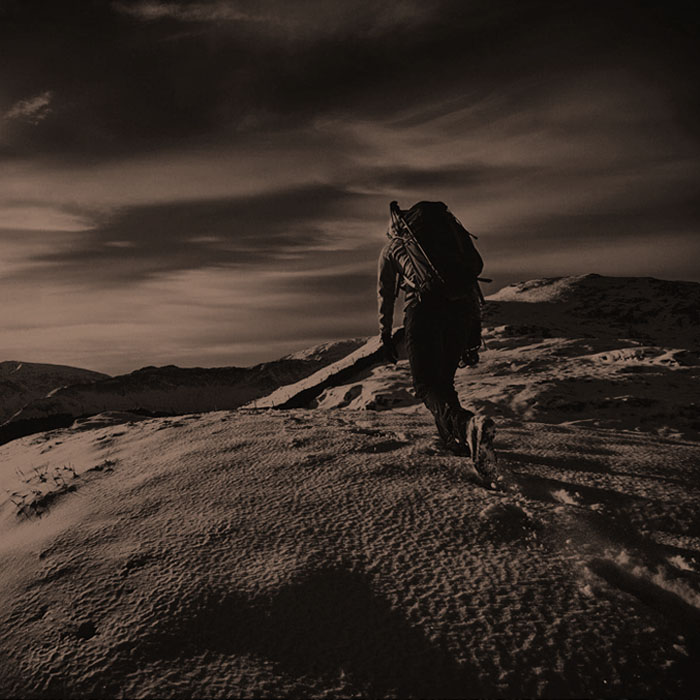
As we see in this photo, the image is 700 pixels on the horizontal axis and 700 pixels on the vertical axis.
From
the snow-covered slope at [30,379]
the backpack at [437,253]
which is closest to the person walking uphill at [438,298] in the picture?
the backpack at [437,253]

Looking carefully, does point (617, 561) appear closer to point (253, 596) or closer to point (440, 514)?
point (440, 514)

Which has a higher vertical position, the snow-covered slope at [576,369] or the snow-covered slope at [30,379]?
the snow-covered slope at [30,379]

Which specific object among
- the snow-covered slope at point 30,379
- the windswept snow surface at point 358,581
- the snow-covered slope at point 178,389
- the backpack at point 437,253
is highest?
the snow-covered slope at point 30,379

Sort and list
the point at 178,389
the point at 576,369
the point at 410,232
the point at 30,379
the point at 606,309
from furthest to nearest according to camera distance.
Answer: the point at 30,379
the point at 178,389
the point at 606,309
the point at 576,369
the point at 410,232

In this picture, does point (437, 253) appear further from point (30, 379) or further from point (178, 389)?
point (30, 379)

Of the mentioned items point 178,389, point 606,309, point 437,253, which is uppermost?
point 437,253

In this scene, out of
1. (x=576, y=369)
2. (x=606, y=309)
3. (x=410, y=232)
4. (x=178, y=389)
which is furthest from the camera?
(x=178, y=389)

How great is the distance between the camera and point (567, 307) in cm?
1149

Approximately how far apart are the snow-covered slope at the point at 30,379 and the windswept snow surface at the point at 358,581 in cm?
3375

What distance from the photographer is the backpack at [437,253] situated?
3080mm

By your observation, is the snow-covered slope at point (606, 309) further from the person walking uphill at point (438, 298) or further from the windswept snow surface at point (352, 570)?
the windswept snow surface at point (352, 570)

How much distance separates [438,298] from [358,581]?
1.92 meters

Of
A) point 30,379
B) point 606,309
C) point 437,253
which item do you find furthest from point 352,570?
point 30,379

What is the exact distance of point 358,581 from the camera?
1.63 m
